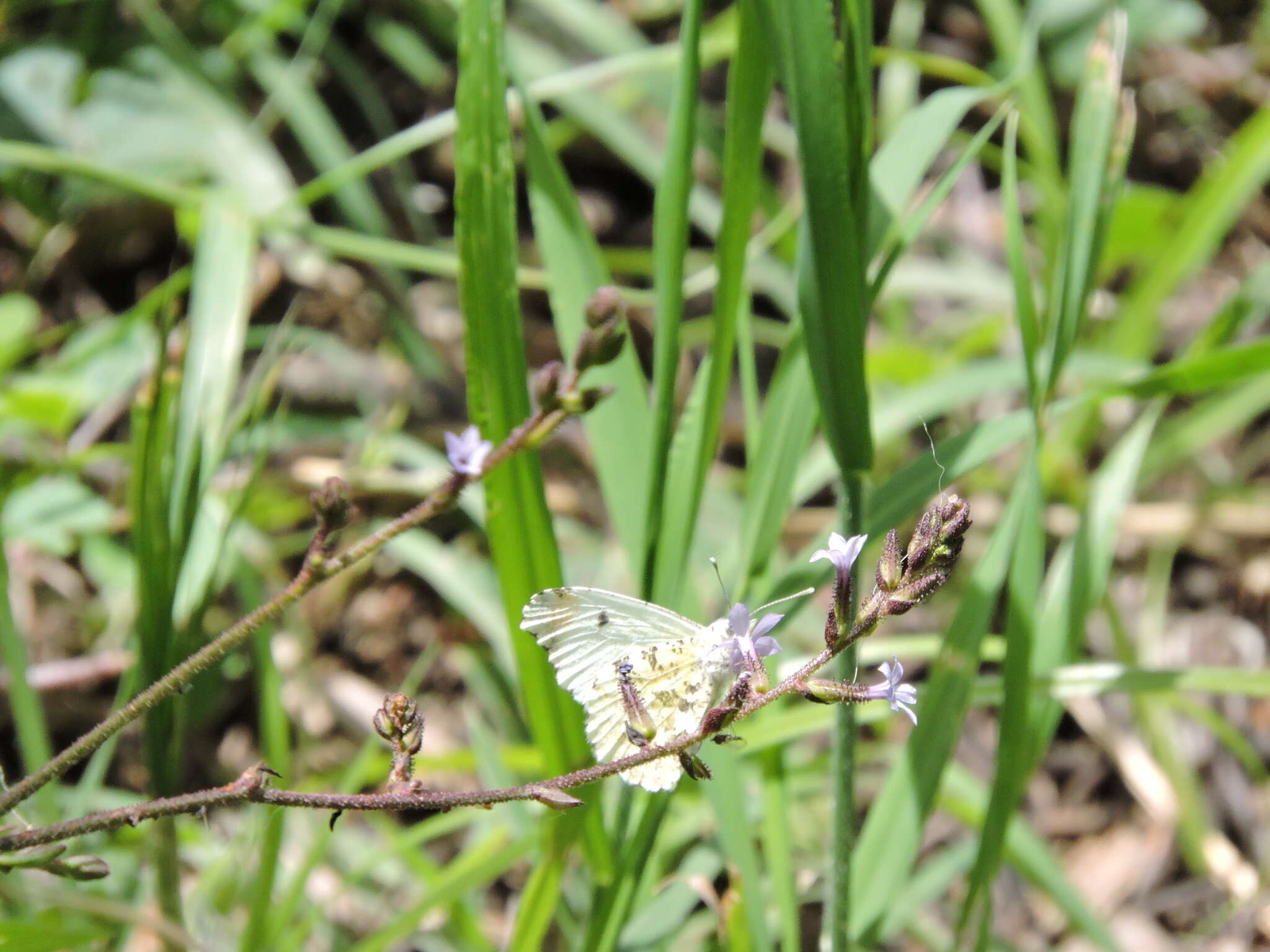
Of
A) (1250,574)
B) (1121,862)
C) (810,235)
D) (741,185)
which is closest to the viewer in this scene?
(810,235)

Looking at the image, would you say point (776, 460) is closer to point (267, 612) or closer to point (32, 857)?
point (267, 612)

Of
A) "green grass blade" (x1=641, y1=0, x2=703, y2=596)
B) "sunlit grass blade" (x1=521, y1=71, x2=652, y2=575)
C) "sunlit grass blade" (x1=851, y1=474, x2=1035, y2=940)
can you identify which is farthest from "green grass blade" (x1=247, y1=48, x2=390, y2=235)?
"sunlit grass blade" (x1=851, y1=474, x2=1035, y2=940)

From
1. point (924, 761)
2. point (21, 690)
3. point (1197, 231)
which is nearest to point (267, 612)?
point (21, 690)

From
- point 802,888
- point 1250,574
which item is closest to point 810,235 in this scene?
point 802,888

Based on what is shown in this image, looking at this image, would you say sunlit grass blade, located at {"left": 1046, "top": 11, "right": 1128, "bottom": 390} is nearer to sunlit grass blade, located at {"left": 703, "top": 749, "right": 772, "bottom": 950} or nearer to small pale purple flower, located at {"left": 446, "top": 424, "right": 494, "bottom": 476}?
sunlit grass blade, located at {"left": 703, "top": 749, "right": 772, "bottom": 950}

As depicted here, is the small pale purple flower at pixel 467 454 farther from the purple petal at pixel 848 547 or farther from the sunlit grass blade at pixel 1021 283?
the sunlit grass blade at pixel 1021 283

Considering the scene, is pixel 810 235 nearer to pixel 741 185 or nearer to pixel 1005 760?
pixel 741 185
